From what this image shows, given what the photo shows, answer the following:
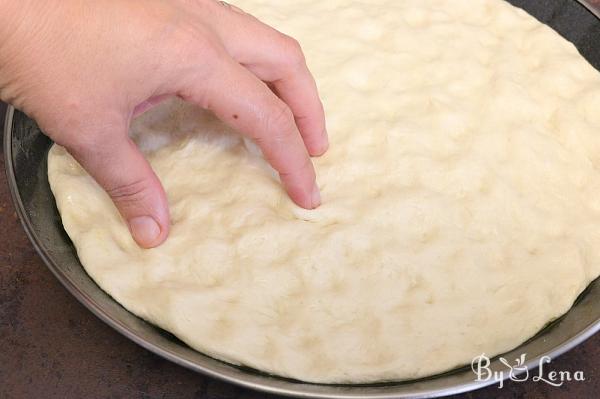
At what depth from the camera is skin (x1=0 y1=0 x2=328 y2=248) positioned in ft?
2.71

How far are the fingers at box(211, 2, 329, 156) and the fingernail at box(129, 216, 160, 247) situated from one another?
1.09 ft

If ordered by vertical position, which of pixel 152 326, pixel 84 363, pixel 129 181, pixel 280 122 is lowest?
pixel 84 363

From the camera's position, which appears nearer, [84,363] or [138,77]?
[138,77]

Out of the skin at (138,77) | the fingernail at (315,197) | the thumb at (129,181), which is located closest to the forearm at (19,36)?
the skin at (138,77)

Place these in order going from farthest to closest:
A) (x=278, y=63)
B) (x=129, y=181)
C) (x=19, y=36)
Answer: (x=278, y=63) < (x=129, y=181) < (x=19, y=36)

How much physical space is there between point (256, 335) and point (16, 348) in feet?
1.69

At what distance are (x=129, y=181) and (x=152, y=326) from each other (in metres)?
0.25

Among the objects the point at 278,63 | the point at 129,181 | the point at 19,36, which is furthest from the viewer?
the point at 278,63

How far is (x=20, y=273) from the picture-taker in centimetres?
122

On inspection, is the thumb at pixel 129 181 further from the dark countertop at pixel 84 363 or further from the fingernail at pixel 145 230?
the dark countertop at pixel 84 363

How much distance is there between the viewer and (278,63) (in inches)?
42.0

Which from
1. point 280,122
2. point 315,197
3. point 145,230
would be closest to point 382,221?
point 315,197

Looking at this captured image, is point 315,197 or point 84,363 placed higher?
point 315,197

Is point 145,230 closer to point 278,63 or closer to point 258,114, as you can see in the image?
point 258,114
